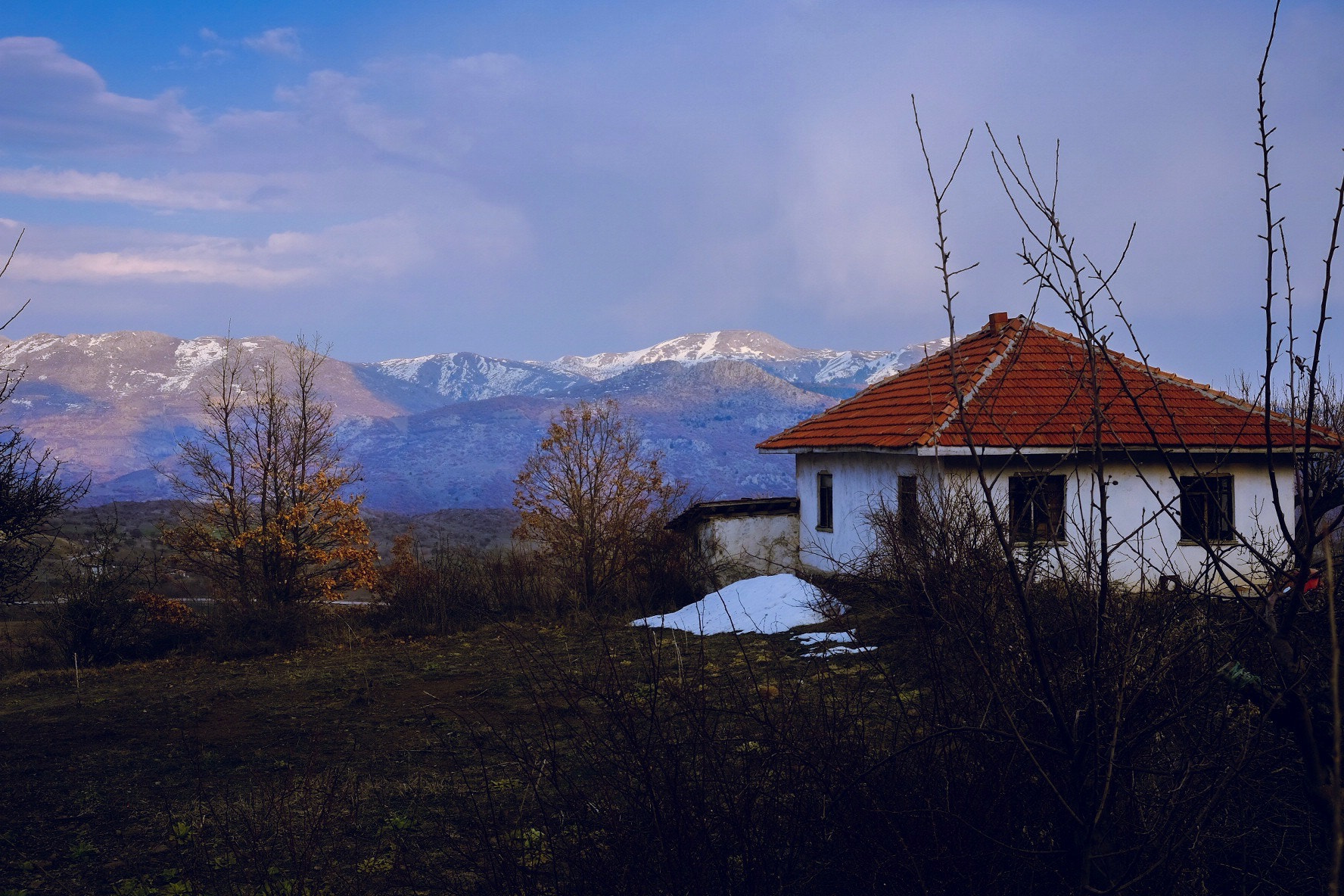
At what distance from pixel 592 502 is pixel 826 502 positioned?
5345mm

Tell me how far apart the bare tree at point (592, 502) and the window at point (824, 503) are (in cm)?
351

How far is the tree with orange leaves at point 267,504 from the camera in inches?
674

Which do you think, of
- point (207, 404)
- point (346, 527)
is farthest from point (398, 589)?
point (207, 404)

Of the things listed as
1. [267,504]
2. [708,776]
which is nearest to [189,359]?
[267,504]

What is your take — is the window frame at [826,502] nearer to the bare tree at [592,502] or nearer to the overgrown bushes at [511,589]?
the overgrown bushes at [511,589]

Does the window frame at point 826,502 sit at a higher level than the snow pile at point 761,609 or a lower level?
higher

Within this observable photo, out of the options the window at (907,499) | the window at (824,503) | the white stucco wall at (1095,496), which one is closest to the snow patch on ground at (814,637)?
the white stucco wall at (1095,496)

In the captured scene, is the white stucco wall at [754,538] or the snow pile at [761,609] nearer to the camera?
the snow pile at [761,609]

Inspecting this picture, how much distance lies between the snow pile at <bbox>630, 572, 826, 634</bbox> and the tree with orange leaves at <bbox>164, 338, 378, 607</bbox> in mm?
6961

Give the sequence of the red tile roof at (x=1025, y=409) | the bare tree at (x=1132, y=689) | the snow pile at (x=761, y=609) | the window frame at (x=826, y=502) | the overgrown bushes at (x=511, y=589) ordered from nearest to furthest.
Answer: the bare tree at (x=1132, y=689) < the snow pile at (x=761, y=609) < the red tile roof at (x=1025, y=409) < the overgrown bushes at (x=511, y=589) < the window frame at (x=826, y=502)

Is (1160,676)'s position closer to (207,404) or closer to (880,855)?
(880,855)

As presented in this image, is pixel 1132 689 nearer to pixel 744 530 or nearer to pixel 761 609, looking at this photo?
pixel 761 609

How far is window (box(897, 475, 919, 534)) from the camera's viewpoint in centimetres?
1148

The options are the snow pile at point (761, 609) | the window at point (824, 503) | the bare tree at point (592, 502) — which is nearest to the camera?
the snow pile at point (761, 609)
